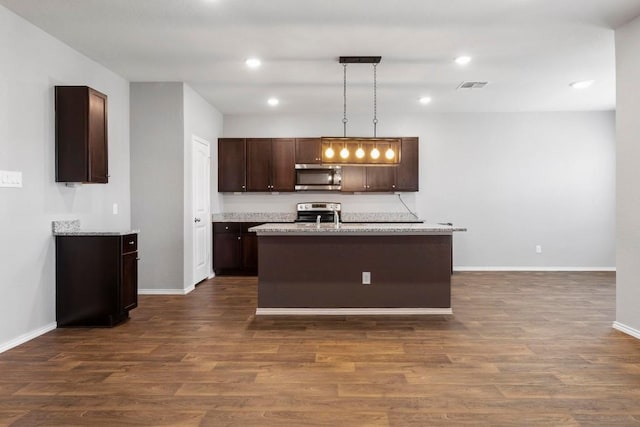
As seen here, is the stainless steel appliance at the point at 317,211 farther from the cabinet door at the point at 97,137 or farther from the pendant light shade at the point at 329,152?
the cabinet door at the point at 97,137

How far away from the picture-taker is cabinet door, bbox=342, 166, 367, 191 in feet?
25.2

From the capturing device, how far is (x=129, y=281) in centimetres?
457

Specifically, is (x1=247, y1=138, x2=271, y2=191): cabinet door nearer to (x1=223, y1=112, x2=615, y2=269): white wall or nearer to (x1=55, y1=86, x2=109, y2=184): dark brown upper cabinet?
(x1=223, y1=112, x2=615, y2=269): white wall

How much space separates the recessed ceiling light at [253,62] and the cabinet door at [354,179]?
2.85 meters

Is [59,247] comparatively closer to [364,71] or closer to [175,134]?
[175,134]

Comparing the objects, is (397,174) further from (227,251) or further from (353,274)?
(353,274)

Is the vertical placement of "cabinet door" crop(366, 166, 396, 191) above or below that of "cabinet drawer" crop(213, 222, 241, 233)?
above

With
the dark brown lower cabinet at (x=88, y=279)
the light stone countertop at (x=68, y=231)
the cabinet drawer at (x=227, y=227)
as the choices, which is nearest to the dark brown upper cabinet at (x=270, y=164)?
the cabinet drawer at (x=227, y=227)

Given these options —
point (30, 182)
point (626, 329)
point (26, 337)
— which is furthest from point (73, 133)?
point (626, 329)

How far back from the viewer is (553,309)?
501 cm

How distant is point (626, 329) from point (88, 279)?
495cm

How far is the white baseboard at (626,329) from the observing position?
394 centimetres

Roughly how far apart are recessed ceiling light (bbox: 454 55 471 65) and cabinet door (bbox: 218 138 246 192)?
385 centimetres

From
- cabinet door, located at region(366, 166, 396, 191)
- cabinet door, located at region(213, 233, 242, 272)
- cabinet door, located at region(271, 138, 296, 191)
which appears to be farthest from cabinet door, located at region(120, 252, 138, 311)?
cabinet door, located at region(366, 166, 396, 191)
